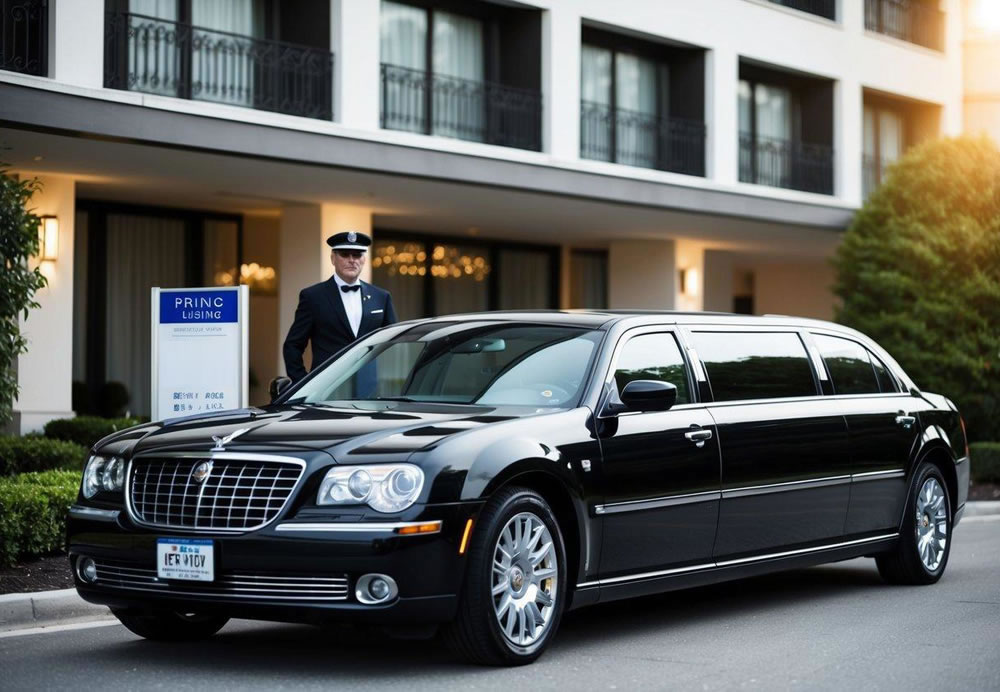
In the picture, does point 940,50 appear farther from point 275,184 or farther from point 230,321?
point 230,321

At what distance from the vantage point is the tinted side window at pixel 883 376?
10016mm

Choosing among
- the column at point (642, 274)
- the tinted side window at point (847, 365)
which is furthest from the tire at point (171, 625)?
the column at point (642, 274)

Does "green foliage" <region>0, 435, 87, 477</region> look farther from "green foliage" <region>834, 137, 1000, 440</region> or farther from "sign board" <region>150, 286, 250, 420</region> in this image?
"green foliage" <region>834, 137, 1000, 440</region>

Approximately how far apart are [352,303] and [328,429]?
11.9ft

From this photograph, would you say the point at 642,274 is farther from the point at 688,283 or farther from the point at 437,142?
the point at 437,142

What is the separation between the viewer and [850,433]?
30.3ft

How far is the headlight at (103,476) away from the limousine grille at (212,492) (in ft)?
0.53

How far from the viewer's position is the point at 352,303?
10.5 metres

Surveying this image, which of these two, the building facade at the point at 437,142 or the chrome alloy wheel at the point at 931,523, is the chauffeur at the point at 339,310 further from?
the building facade at the point at 437,142

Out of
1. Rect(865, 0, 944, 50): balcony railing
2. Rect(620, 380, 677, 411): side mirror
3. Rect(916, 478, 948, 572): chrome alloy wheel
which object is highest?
Rect(865, 0, 944, 50): balcony railing

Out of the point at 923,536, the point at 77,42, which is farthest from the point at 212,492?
the point at 77,42

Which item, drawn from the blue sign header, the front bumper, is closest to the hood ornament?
the front bumper

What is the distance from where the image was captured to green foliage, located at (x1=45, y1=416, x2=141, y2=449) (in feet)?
57.0

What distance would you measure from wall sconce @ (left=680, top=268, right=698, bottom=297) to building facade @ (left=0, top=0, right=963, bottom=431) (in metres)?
0.05
